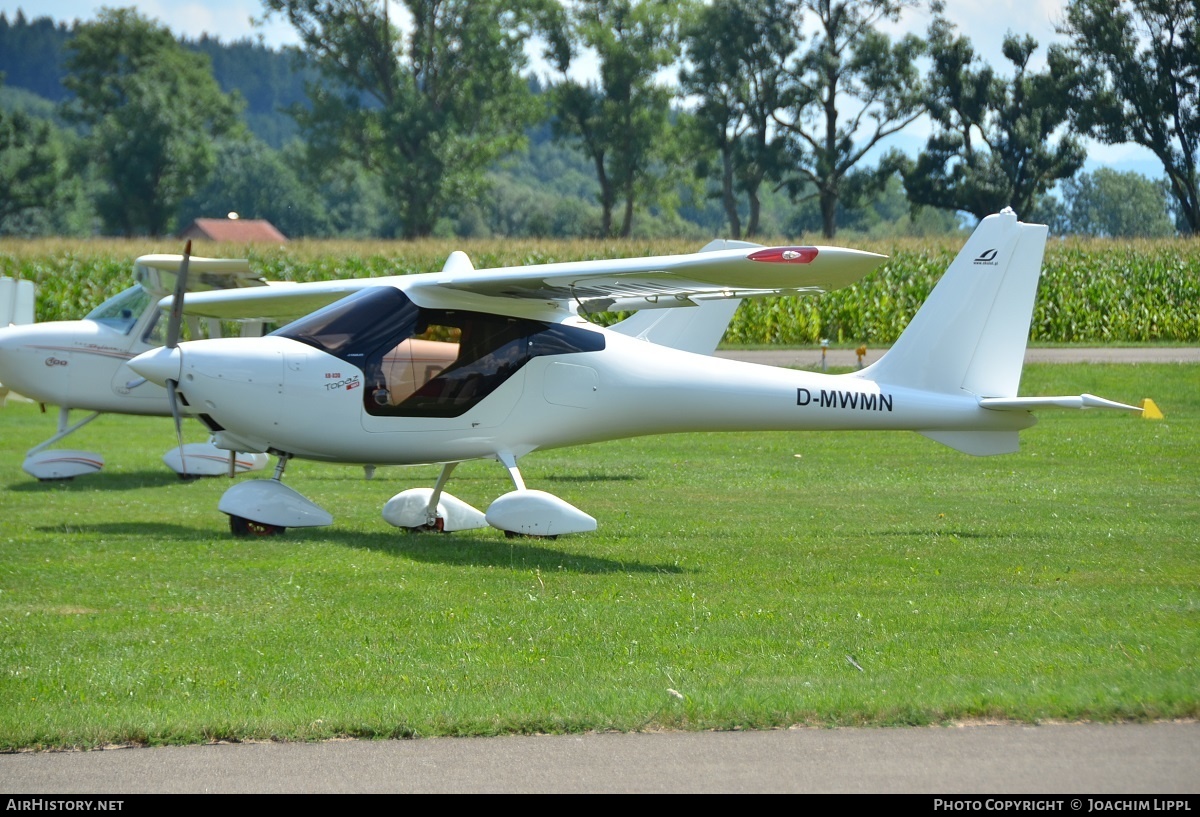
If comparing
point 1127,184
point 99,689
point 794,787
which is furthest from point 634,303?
point 1127,184

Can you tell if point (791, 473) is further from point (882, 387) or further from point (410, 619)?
point (410, 619)

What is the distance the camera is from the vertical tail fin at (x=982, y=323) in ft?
38.2

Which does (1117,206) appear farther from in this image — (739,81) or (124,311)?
(124,311)

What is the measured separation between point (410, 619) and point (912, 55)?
57563 millimetres

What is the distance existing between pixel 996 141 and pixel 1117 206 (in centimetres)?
1403

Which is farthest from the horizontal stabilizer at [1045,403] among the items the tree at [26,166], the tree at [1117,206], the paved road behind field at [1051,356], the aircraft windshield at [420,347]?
the tree at [26,166]

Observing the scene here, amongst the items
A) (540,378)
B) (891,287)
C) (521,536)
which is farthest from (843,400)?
(891,287)

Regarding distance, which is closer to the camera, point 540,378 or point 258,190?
point 540,378

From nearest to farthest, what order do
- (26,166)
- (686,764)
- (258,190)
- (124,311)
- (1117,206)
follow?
(686,764)
(124,311)
(1117,206)
(26,166)
(258,190)

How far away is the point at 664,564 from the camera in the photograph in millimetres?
9727

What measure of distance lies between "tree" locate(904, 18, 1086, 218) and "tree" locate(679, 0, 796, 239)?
7.99 meters

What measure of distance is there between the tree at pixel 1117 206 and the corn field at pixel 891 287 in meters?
2.39

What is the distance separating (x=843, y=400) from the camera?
1139 cm

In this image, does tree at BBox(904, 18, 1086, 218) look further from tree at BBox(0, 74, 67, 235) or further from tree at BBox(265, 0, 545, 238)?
tree at BBox(0, 74, 67, 235)
